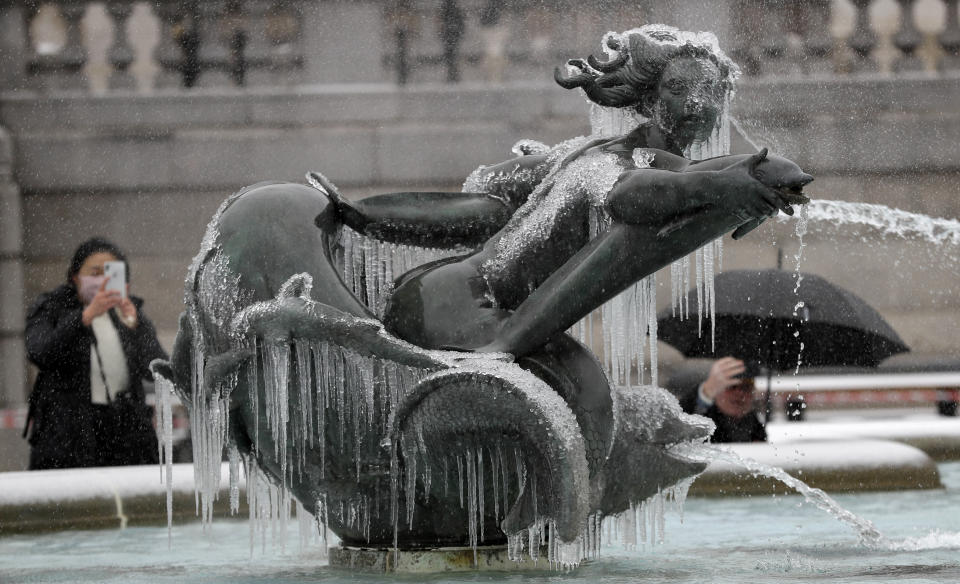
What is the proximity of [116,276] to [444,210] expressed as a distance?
323cm

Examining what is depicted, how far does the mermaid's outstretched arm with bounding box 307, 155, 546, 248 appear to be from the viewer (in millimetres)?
4062

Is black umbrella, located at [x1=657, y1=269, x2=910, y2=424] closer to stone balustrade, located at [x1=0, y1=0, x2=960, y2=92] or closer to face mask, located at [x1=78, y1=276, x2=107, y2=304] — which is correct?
face mask, located at [x1=78, y1=276, x2=107, y2=304]

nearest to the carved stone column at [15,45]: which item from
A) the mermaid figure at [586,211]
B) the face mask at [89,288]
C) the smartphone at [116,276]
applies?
the face mask at [89,288]

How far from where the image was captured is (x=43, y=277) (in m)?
14.3

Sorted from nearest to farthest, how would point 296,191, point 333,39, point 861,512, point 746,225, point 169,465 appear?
point 746,225 → point 296,191 → point 169,465 → point 861,512 → point 333,39

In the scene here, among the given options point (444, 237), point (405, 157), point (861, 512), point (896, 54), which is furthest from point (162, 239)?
point (444, 237)

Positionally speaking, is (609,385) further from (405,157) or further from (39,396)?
(405,157)

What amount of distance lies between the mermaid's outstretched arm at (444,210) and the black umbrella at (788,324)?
3.81 metres

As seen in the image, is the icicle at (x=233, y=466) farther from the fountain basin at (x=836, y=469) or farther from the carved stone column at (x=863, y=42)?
the carved stone column at (x=863, y=42)

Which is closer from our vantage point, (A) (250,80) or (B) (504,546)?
Answer: (B) (504,546)

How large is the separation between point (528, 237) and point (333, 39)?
10629 millimetres

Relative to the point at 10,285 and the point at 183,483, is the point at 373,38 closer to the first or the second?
the point at 10,285

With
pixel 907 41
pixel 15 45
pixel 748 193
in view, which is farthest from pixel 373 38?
pixel 748 193

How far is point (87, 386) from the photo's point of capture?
6.71 meters
